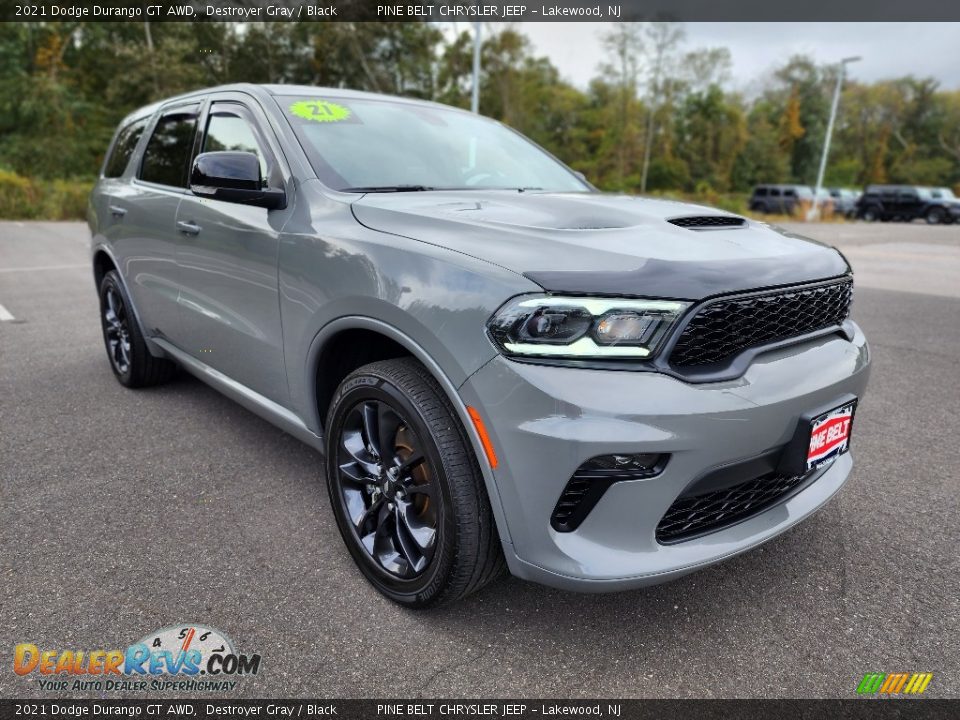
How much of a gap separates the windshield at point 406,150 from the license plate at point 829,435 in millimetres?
1586

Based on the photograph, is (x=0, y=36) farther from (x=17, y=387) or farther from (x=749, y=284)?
(x=749, y=284)

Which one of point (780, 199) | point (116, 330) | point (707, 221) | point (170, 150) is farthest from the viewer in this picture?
point (780, 199)

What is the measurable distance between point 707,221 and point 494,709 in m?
1.66

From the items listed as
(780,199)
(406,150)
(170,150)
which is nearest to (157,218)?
(170,150)

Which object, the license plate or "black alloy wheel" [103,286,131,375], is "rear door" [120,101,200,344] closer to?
"black alloy wheel" [103,286,131,375]

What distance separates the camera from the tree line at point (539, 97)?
31.1 meters

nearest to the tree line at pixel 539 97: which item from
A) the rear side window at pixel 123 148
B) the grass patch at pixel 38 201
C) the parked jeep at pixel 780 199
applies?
the parked jeep at pixel 780 199

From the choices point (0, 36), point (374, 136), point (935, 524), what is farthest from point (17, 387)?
point (0, 36)

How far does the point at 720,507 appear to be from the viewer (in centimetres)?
187

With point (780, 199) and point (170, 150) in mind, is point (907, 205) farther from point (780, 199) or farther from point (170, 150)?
point (170, 150)

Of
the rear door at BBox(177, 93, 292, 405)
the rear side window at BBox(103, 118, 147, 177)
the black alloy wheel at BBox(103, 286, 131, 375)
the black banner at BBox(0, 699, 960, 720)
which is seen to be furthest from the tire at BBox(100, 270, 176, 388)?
the black banner at BBox(0, 699, 960, 720)

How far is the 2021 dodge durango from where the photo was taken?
163cm

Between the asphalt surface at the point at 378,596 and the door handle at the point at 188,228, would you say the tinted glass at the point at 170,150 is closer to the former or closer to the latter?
the door handle at the point at 188,228

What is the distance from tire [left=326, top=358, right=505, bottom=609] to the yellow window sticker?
1251 mm
